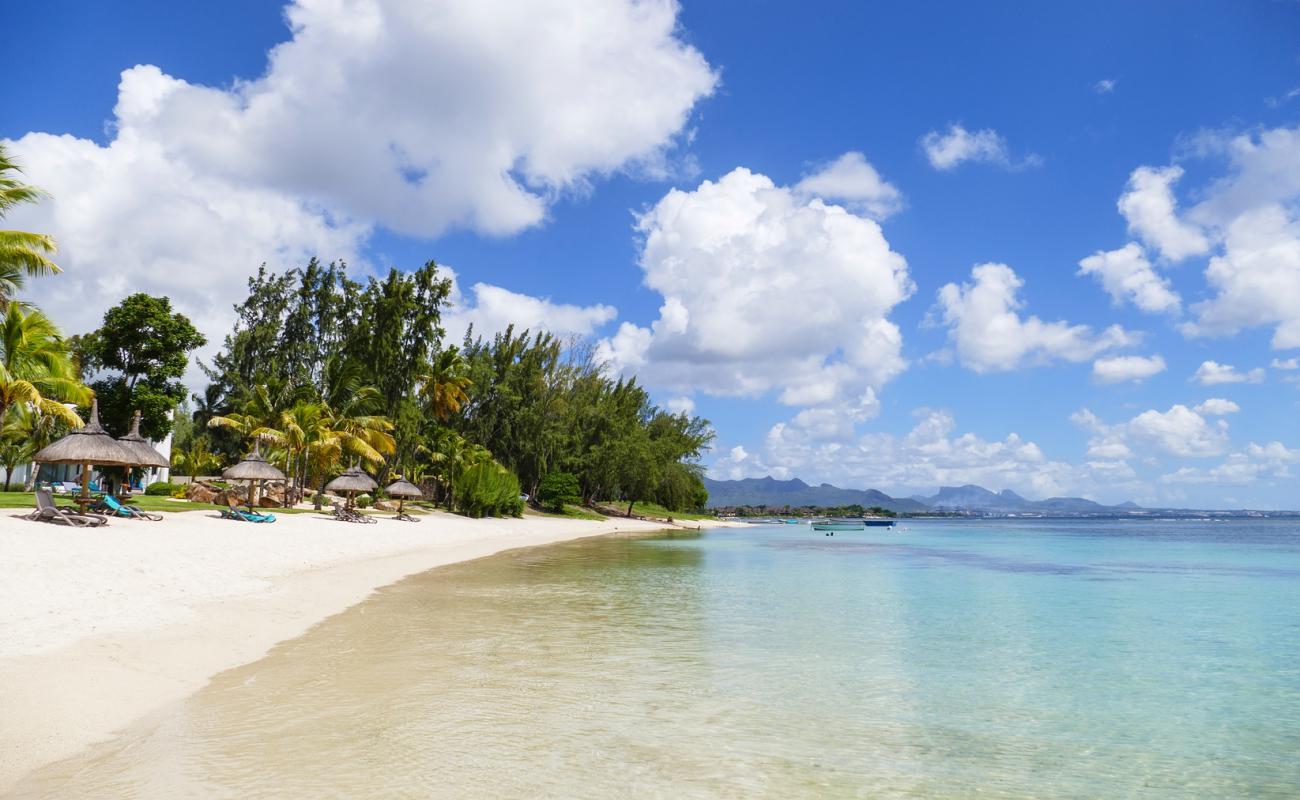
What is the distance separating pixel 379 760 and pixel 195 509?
25.7 meters

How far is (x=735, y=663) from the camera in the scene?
10797 mm

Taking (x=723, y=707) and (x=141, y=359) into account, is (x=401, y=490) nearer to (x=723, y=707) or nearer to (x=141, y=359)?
(x=141, y=359)

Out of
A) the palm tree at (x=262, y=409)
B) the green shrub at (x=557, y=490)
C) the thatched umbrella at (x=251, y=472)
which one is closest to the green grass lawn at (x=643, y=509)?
the green shrub at (x=557, y=490)

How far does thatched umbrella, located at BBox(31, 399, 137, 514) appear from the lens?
67.4 feet

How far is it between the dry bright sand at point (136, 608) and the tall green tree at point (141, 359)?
1559cm

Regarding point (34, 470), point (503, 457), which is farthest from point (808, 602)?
point (34, 470)

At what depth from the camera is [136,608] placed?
429 inches

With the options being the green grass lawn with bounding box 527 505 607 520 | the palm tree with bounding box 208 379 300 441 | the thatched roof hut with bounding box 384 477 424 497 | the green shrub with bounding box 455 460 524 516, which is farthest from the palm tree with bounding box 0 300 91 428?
the green grass lawn with bounding box 527 505 607 520

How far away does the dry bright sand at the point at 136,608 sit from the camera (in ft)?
22.4

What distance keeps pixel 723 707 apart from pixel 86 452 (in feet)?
66.5

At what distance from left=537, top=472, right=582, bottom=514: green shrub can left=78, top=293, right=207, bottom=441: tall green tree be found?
24686 millimetres

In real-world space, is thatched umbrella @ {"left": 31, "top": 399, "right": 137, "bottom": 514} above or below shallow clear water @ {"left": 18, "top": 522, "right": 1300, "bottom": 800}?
above

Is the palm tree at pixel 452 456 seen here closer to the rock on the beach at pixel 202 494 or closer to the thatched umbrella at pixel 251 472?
the rock on the beach at pixel 202 494

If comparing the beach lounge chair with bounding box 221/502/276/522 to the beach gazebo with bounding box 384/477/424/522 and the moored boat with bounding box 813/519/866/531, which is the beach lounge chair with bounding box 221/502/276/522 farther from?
the moored boat with bounding box 813/519/866/531
